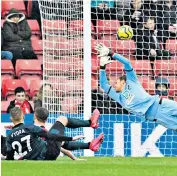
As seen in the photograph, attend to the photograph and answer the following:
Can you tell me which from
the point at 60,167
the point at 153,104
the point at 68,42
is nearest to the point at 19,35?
the point at 68,42

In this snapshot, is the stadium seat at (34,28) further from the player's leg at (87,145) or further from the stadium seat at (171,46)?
the player's leg at (87,145)

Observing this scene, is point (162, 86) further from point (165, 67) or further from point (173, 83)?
point (165, 67)

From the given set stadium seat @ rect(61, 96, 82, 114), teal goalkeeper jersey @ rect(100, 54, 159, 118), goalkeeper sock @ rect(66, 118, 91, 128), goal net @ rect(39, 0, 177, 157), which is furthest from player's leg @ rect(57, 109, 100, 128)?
stadium seat @ rect(61, 96, 82, 114)

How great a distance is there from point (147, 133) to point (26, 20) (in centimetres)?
399

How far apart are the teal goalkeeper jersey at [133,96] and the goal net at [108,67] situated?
1500 mm

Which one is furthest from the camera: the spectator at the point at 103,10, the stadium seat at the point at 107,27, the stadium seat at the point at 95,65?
the stadium seat at the point at 107,27

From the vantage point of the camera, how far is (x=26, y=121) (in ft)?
49.8

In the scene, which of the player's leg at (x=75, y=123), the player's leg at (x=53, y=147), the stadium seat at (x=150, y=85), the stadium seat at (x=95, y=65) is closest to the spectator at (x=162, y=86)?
the stadium seat at (x=150, y=85)

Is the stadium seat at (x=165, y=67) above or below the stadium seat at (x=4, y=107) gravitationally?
above

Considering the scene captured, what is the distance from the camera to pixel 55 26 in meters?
15.7

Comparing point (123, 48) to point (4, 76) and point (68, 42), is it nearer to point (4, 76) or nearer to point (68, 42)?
point (68, 42)

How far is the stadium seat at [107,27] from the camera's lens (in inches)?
652

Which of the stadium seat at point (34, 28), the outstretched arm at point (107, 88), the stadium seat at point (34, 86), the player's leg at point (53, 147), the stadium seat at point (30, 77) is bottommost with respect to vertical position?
the player's leg at point (53, 147)

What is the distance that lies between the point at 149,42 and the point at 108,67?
92 cm
